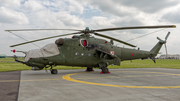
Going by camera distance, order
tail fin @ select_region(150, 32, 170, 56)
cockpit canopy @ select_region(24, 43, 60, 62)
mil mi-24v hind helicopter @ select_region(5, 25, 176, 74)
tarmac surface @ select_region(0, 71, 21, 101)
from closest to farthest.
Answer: tarmac surface @ select_region(0, 71, 21, 101)
cockpit canopy @ select_region(24, 43, 60, 62)
mil mi-24v hind helicopter @ select_region(5, 25, 176, 74)
tail fin @ select_region(150, 32, 170, 56)

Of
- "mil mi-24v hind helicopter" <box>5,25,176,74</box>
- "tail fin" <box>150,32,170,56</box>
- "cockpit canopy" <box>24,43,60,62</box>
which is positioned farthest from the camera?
"tail fin" <box>150,32,170,56</box>

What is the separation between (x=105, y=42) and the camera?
651 inches

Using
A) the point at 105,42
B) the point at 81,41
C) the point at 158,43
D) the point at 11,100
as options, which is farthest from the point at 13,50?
the point at 158,43

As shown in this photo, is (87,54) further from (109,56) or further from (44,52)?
(44,52)

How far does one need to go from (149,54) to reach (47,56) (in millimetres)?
13950

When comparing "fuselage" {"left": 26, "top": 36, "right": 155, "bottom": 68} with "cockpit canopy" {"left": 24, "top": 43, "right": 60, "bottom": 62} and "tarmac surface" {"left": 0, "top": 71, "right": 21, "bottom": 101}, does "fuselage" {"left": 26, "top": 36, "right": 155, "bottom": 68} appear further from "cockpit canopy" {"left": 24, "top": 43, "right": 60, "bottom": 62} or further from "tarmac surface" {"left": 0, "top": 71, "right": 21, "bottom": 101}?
"tarmac surface" {"left": 0, "top": 71, "right": 21, "bottom": 101}

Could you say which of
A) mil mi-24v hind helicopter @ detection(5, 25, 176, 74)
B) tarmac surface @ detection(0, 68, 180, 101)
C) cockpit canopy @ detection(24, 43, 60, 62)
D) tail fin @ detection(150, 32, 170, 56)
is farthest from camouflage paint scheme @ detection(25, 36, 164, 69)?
tarmac surface @ detection(0, 68, 180, 101)

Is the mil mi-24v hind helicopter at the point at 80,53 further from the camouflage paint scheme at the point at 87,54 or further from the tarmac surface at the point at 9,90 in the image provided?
the tarmac surface at the point at 9,90

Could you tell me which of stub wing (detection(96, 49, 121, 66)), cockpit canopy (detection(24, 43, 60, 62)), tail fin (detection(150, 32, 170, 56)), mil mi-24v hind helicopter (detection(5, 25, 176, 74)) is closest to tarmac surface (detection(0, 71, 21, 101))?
cockpit canopy (detection(24, 43, 60, 62))

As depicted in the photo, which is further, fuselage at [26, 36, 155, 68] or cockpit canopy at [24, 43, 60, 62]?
fuselage at [26, 36, 155, 68]

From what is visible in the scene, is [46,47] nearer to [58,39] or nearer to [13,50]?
[58,39]

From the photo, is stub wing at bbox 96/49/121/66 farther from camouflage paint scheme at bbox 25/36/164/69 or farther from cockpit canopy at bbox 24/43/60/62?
cockpit canopy at bbox 24/43/60/62

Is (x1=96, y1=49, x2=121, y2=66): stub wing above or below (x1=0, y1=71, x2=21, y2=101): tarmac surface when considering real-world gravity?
above

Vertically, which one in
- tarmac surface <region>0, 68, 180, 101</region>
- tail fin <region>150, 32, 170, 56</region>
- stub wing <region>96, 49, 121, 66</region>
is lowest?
tarmac surface <region>0, 68, 180, 101</region>
